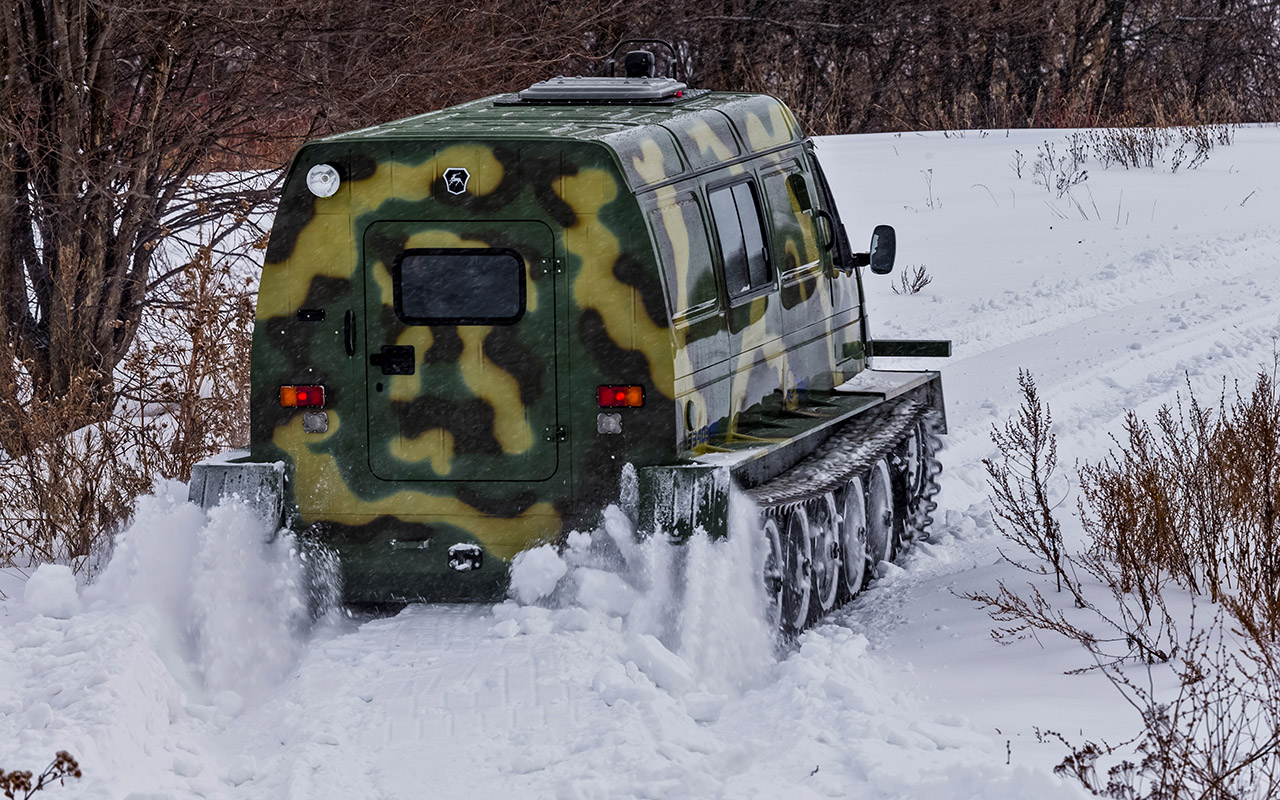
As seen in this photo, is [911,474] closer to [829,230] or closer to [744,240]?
[829,230]

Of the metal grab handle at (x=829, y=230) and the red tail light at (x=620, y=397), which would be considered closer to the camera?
the red tail light at (x=620, y=397)

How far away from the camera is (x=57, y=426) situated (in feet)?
30.9

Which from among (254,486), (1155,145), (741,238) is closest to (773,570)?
(741,238)

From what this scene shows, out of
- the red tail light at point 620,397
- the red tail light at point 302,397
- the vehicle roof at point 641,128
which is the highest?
the vehicle roof at point 641,128

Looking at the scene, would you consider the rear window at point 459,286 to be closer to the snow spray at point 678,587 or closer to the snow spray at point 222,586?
the snow spray at point 678,587

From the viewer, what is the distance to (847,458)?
863cm

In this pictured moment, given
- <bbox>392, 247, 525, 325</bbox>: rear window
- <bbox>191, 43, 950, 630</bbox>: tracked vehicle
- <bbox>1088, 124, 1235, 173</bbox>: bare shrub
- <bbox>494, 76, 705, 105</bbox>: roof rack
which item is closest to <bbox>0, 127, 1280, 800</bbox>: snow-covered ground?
<bbox>191, 43, 950, 630</bbox>: tracked vehicle

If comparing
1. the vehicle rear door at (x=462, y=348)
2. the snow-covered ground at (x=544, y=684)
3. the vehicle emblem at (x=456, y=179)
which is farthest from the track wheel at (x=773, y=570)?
the vehicle emblem at (x=456, y=179)

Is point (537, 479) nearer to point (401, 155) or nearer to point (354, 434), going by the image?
point (354, 434)

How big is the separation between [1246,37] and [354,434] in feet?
98.0

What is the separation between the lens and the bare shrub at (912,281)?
17.4 metres

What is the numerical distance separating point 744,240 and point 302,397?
7.28ft

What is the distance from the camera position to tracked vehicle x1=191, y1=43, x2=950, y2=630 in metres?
7.25

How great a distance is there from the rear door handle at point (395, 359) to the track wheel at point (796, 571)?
1795mm
